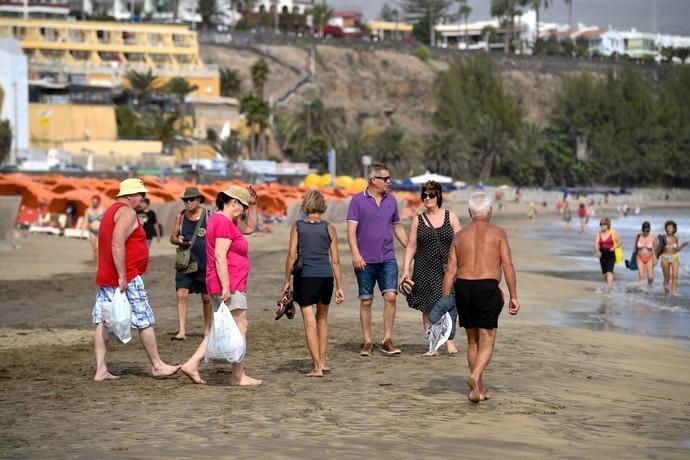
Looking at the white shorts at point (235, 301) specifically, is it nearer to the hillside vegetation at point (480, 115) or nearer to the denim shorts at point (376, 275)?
the denim shorts at point (376, 275)

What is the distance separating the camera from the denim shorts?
35.8ft

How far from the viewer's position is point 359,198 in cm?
1094

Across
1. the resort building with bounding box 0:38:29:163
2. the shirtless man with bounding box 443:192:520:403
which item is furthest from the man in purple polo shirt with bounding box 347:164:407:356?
the resort building with bounding box 0:38:29:163

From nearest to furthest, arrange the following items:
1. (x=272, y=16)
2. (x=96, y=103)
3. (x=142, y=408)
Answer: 1. (x=142, y=408)
2. (x=96, y=103)
3. (x=272, y=16)

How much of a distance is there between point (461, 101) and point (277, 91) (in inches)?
760

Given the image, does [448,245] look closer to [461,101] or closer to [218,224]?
[218,224]

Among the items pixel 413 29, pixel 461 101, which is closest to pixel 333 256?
pixel 461 101

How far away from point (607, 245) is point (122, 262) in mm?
12807

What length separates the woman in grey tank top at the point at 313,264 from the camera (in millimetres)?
9609

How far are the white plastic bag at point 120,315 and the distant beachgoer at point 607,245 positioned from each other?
12130 millimetres

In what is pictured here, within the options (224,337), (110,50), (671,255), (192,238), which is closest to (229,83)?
(110,50)

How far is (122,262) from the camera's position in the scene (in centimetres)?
904

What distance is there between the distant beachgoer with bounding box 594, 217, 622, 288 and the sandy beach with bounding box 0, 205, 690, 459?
6235 mm

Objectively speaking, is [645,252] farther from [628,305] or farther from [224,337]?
[224,337]
